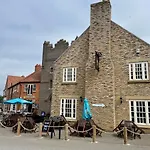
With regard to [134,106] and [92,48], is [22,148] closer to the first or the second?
[134,106]

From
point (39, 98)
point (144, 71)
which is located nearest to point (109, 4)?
point (144, 71)

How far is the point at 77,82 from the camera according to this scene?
17.4m

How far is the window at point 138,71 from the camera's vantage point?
1505 cm

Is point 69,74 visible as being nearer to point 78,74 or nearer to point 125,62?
point 78,74

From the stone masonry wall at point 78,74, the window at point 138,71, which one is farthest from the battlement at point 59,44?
the window at point 138,71

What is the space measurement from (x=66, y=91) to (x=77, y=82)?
1.35 meters

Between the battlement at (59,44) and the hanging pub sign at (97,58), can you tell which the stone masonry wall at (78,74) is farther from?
the battlement at (59,44)

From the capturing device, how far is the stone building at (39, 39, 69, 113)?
96.8ft

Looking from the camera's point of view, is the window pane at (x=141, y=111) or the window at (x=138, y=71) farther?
the window at (x=138, y=71)

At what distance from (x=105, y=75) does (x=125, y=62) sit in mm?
2004

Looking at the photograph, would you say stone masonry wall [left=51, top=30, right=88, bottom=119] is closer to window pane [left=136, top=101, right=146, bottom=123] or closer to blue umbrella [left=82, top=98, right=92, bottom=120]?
blue umbrella [left=82, top=98, right=92, bottom=120]

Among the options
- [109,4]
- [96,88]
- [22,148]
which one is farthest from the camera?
[109,4]

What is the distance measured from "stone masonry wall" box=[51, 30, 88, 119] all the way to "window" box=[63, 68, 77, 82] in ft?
1.15

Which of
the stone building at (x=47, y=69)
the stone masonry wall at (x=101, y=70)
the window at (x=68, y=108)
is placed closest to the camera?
the stone masonry wall at (x=101, y=70)
